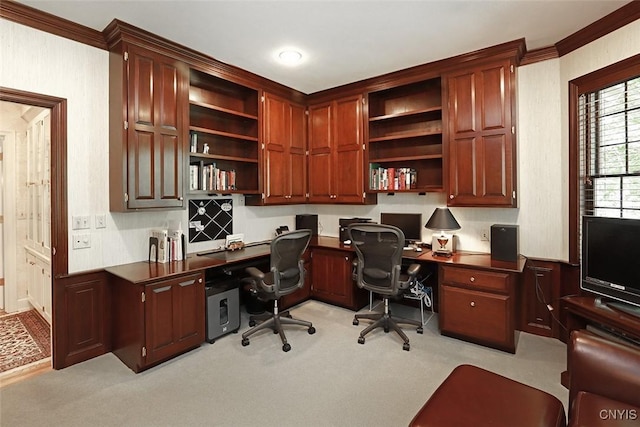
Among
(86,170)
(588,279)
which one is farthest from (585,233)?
(86,170)

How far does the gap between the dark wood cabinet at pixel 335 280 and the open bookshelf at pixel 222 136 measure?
3.90 ft

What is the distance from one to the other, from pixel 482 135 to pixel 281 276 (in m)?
2.39

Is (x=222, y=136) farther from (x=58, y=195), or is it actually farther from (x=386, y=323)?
(x=386, y=323)

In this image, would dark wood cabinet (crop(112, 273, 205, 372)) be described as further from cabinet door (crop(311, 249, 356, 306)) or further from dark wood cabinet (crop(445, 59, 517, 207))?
dark wood cabinet (crop(445, 59, 517, 207))

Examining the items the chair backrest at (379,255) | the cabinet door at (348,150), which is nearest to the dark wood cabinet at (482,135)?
the chair backrest at (379,255)

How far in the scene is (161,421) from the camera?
6.68ft

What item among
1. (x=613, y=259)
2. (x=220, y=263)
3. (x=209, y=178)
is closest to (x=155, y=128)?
(x=209, y=178)

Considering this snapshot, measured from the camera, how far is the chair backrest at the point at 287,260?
9.91 feet

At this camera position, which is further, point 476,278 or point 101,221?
point 476,278

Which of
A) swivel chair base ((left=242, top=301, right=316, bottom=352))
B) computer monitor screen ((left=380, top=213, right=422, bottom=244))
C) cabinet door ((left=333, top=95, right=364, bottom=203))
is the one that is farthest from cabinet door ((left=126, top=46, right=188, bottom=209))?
computer monitor screen ((left=380, top=213, right=422, bottom=244))

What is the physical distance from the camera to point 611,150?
2.73 meters

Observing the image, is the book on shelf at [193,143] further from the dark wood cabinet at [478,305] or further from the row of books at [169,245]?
the dark wood cabinet at [478,305]

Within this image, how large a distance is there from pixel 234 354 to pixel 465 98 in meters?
3.30

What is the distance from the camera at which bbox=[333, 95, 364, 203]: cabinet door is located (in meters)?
4.12
